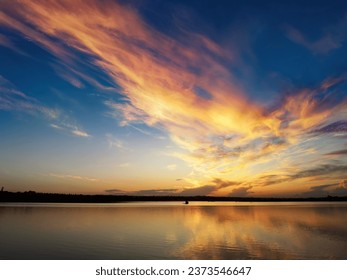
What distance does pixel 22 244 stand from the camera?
28.6m

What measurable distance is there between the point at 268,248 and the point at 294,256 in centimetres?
338

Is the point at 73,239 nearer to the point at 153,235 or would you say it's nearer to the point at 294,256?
the point at 153,235
